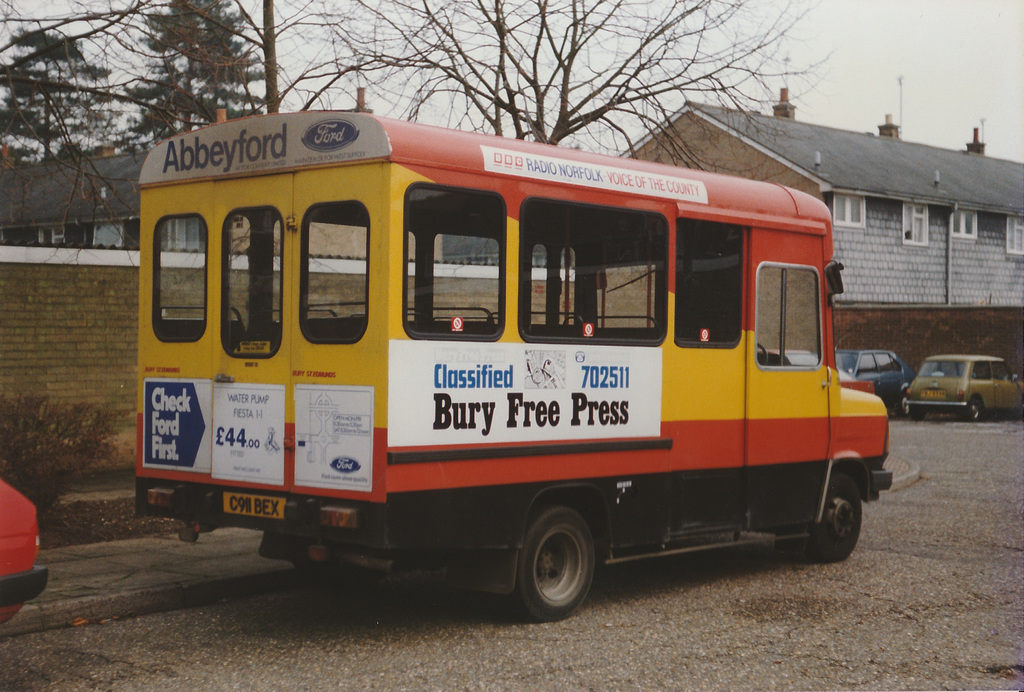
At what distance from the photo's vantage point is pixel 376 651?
6.42 metres

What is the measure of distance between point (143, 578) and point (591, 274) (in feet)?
12.3

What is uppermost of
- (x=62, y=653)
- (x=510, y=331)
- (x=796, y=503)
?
(x=510, y=331)

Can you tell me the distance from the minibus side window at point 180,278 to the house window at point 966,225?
37057 mm

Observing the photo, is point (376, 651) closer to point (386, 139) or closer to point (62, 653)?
point (62, 653)

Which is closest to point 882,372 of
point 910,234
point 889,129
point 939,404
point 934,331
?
point 939,404

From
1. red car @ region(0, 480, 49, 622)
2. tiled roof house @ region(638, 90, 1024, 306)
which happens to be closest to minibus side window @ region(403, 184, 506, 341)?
red car @ region(0, 480, 49, 622)

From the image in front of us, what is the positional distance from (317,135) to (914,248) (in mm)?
35294

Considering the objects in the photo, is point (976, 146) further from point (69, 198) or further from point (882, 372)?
point (69, 198)

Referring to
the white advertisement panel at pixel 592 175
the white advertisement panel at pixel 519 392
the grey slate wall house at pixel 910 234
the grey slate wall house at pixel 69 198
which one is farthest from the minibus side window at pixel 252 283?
the grey slate wall house at pixel 910 234

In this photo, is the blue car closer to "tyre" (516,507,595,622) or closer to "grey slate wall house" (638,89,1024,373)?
"grey slate wall house" (638,89,1024,373)

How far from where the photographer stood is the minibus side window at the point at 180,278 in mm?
7090

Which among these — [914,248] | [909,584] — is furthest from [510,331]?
[914,248]

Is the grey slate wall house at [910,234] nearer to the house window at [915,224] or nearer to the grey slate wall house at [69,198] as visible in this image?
the house window at [915,224]

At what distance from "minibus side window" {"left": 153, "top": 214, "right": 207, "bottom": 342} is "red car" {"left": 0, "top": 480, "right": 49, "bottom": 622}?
6.49ft
